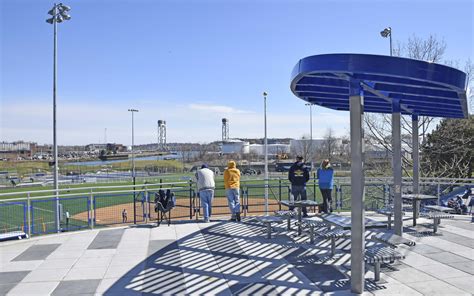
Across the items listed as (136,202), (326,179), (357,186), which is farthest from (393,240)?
(136,202)

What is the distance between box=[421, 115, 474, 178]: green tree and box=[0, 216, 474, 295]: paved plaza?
1542 centimetres

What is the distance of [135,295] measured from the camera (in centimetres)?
547

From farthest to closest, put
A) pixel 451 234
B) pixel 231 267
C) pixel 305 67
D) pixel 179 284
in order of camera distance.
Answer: pixel 451 234 → pixel 231 267 → pixel 179 284 → pixel 305 67

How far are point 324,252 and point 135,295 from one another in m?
3.72

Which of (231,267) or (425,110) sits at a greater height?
(425,110)

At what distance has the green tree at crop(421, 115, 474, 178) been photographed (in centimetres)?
2322

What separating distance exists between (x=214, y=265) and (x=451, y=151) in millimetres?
21184

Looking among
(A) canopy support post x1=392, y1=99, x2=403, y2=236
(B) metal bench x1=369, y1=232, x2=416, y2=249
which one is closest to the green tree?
(A) canopy support post x1=392, y1=99, x2=403, y2=236

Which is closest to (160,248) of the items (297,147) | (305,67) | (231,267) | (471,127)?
(231,267)

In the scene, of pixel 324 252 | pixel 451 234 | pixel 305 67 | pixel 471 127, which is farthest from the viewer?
pixel 471 127

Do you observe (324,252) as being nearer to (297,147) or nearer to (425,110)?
(425,110)

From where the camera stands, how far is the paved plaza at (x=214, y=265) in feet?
18.6

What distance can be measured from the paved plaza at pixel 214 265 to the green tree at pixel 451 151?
15.4 meters

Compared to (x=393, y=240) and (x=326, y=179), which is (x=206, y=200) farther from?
(x=393, y=240)
